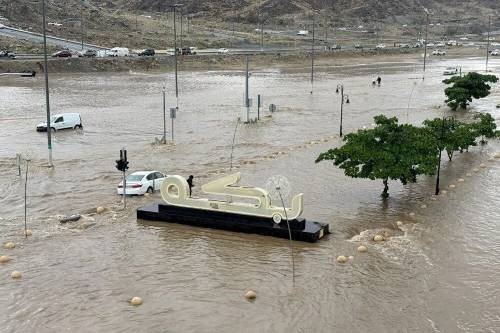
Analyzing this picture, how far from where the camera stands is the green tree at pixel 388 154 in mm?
23469

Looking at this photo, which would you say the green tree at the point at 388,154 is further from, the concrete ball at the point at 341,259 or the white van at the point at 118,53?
the white van at the point at 118,53

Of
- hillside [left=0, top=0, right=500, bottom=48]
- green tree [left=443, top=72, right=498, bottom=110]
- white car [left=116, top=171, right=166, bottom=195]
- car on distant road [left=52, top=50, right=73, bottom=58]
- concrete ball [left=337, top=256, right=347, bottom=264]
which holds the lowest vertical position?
concrete ball [left=337, top=256, right=347, bottom=264]

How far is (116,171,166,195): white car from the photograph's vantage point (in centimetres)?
2517

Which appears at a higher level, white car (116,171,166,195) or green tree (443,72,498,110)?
green tree (443,72,498,110)

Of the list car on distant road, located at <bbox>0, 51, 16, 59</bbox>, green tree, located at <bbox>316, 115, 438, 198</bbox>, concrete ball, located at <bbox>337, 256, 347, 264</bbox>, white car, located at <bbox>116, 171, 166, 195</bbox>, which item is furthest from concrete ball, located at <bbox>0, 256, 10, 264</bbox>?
car on distant road, located at <bbox>0, 51, 16, 59</bbox>

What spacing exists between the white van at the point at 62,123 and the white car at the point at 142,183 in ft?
53.1

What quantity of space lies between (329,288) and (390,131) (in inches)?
382

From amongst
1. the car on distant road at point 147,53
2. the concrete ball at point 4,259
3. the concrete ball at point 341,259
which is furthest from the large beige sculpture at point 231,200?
the car on distant road at point 147,53

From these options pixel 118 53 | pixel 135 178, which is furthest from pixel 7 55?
pixel 135 178

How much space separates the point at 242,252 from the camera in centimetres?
1920

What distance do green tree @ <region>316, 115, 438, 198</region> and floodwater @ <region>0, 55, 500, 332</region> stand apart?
1.25 m

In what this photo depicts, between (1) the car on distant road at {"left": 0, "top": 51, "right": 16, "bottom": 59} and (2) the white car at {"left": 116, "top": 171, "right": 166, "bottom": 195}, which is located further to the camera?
(1) the car on distant road at {"left": 0, "top": 51, "right": 16, "bottom": 59}

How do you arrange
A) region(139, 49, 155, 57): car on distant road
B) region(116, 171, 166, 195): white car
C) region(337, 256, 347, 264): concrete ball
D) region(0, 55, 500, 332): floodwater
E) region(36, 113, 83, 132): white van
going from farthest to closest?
1. region(139, 49, 155, 57): car on distant road
2. region(36, 113, 83, 132): white van
3. region(116, 171, 166, 195): white car
4. region(337, 256, 347, 264): concrete ball
5. region(0, 55, 500, 332): floodwater

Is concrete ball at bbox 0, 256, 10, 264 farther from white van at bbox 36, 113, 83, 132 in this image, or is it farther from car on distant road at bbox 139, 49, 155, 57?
car on distant road at bbox 139, 49, 155, 57
